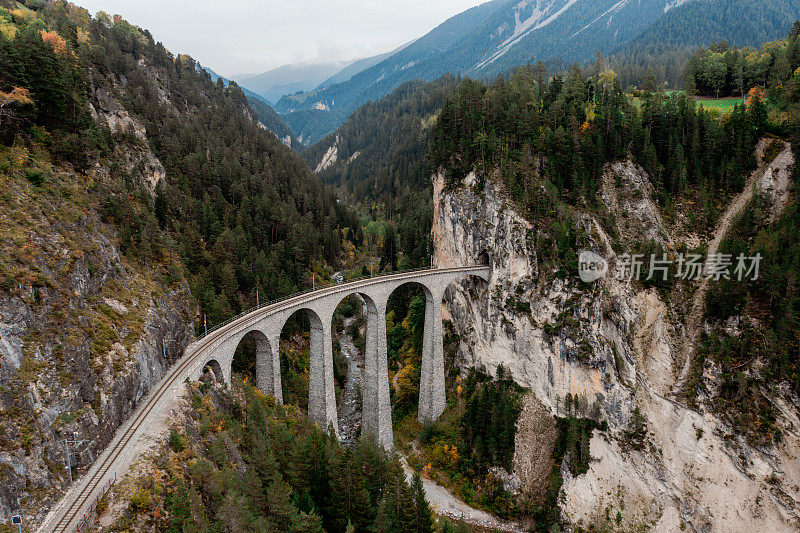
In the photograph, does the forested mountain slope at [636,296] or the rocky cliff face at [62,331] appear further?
the forested mountain slope at [636,296]

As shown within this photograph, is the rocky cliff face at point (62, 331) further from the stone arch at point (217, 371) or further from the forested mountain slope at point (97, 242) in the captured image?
the stone arch at point (217, 371)

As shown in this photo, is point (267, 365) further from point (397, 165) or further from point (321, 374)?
point (397, 165)

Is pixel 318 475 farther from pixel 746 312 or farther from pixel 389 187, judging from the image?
pixel 389 187

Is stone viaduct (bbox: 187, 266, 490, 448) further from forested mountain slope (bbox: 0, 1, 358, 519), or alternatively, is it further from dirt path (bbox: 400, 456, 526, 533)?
dirt path (bbox: 400, 456, 526, 533)

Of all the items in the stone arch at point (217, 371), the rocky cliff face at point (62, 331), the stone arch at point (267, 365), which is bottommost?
the stone arch at point (267, 365)

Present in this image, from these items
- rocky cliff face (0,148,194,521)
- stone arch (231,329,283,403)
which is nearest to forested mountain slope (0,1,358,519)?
rocky cliff face (0,148,194,521)

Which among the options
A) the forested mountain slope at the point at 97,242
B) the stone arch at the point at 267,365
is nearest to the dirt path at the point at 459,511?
the stone arch at the point at 267,365
